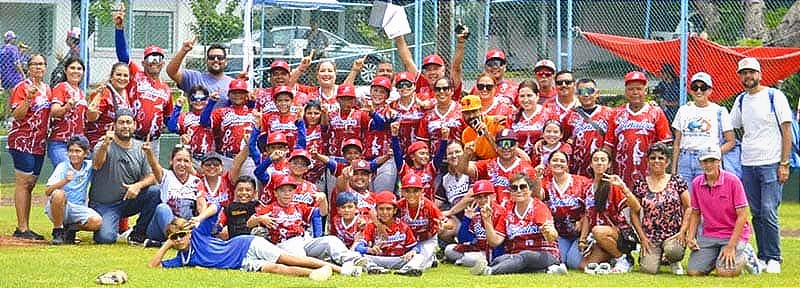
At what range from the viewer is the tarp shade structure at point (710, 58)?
16500 millimetres

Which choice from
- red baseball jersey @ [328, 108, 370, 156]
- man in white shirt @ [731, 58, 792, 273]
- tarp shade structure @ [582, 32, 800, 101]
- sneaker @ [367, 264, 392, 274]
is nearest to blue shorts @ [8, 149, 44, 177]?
red baseball jersey @ [328, 108, 370, 156]

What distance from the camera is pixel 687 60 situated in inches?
610

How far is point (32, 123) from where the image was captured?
13039 millimetres

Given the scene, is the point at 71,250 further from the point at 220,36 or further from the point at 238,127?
the point at 220,36

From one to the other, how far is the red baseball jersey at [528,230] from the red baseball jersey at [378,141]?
184cm

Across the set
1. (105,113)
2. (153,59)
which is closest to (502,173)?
(153,59)

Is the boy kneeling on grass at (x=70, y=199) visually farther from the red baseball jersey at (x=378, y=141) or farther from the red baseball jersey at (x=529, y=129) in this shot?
the red baseball jersey at (x=529, y=129)

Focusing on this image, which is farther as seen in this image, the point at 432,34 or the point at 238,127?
the point at 432,34

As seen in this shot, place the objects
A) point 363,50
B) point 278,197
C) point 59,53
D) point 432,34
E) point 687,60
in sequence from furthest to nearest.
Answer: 1. point 363,50
2. point 432,34
3. point 59,53
4. point 687,60
5. point 278,197

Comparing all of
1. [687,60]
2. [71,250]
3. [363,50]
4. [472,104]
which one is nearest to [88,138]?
[71,250]

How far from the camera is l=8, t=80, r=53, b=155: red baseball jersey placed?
12977mm

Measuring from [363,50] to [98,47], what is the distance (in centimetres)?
499

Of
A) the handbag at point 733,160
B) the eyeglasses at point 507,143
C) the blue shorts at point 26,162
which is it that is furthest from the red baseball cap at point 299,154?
the handbag at point 733,160

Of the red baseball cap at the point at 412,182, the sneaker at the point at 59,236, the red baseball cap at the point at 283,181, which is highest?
the red baseball cap at the point at 412,182
